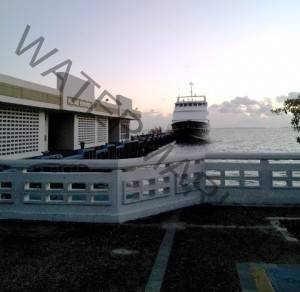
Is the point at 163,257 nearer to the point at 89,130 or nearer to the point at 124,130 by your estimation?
the point at 89,130

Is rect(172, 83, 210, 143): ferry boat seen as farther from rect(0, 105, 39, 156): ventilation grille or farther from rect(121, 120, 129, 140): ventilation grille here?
rect(0, 105, 39, 156): ventilation grille

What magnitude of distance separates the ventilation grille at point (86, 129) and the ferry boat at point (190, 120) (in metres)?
34.8

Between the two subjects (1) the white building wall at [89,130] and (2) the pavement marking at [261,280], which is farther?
(1) the white building wall at [89,130]

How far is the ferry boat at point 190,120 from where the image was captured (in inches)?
2689

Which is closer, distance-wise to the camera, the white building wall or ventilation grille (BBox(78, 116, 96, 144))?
the white building wall

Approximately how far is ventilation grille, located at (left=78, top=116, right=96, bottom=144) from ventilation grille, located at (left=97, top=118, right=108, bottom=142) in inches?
80.7

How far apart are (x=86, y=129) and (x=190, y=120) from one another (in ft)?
125

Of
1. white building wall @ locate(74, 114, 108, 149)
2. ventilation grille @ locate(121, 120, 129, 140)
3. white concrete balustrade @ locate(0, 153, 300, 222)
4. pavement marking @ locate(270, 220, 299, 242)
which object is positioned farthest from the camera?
ventilation grille @ locate(121, 120, 129, 140)

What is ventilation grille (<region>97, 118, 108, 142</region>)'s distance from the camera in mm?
38475

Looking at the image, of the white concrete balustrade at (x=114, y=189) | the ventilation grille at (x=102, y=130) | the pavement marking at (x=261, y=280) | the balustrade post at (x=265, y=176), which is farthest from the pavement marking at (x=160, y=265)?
the ventilation grille at (x=102, y=130)

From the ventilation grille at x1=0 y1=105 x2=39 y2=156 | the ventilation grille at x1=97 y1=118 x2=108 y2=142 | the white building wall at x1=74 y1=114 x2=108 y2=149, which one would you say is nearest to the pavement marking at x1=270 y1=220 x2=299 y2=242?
→ the ventilation grille at x1=0 y1=105 x2=39 y2=156

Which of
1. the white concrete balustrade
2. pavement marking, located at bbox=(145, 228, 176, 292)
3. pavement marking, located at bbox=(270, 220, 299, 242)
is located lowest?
pavement marking, located at bbox=(145, 228, 176, 292)

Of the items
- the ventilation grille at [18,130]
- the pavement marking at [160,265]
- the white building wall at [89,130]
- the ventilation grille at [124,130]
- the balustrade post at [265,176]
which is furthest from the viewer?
the ventilation grille at [124,130]

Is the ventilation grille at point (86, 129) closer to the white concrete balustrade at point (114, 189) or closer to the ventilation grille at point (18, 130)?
the ventilation grille at point (18, 130)
